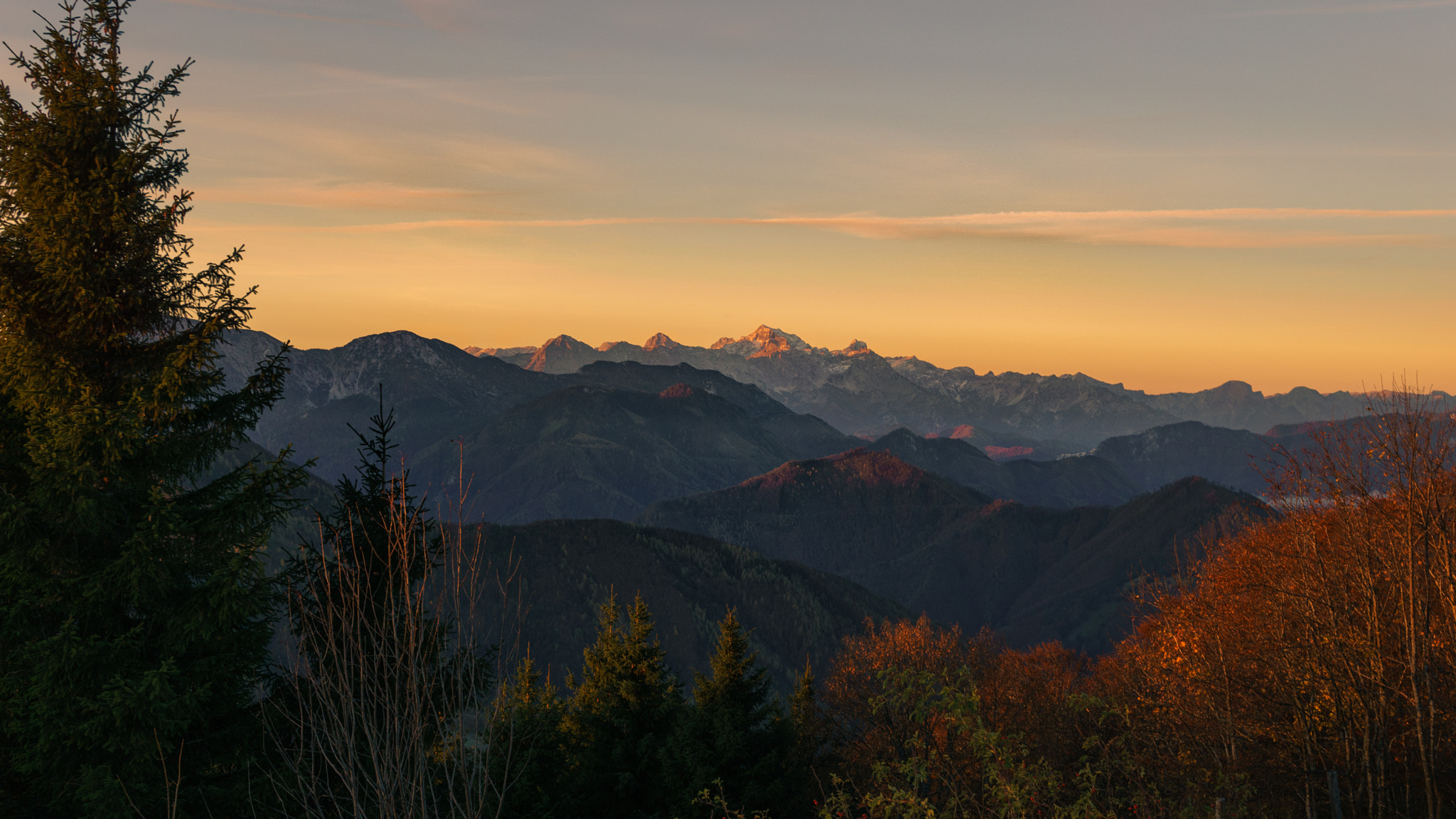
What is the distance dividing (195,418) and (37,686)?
595 cm

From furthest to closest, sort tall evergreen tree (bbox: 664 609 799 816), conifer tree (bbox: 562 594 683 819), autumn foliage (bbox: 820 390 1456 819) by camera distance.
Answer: conifer tree (bbox: 562 594 683 819)
tall evergreen tree (bbox: 664 609 799 816)
autumn foliage (bbox: 820 390 1456 819)

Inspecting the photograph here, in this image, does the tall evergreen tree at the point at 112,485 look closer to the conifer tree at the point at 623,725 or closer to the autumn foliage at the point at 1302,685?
the autumn foliage at the point at 1302,685

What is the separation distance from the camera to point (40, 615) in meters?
16.8

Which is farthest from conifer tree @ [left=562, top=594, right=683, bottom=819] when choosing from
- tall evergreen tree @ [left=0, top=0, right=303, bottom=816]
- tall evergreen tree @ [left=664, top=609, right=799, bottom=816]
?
tall evergreen tree @ [left=0, top=0, right=303, bottom=816]

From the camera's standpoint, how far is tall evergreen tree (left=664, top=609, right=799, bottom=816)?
127 ft

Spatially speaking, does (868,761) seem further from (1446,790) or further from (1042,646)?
(1042,646)

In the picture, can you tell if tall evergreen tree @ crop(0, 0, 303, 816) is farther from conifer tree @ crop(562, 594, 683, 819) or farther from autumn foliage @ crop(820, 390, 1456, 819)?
conifer tree @ crop(562, 594, 683, 819)

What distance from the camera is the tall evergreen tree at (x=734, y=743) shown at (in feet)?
127

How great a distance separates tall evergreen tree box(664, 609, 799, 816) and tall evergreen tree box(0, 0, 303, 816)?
23.4 metres

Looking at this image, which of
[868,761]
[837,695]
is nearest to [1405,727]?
[868,761]

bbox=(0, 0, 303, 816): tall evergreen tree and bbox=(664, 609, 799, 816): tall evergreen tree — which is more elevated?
bbox=(0, 0, 303, 816): tall evergreen tree

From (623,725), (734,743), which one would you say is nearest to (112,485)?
(623,725)

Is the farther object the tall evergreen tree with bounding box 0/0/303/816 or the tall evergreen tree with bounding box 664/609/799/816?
the tall evergreen tree with bounding box 664/609/799/816

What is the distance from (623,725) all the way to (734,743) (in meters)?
5.21
